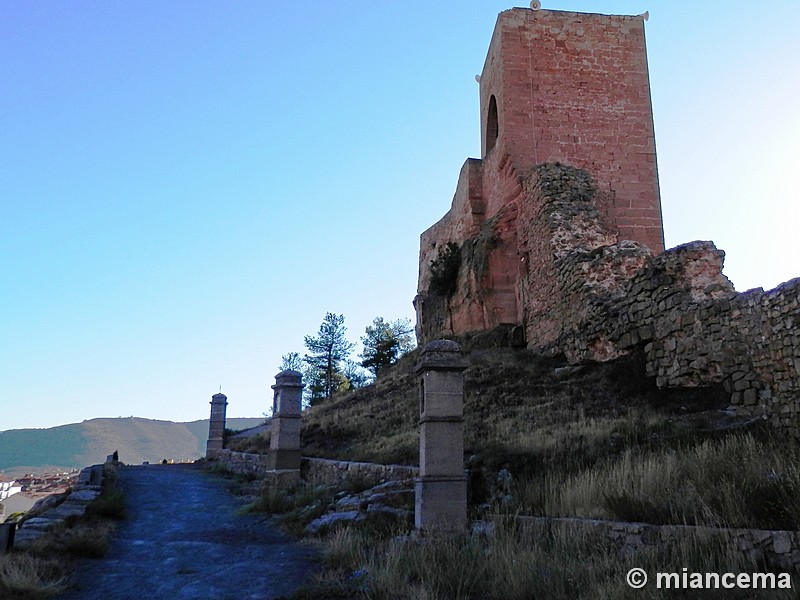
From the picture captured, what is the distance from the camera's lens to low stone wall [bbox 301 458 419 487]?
9.16 meters

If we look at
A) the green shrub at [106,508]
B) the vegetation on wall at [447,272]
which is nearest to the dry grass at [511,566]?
the green shrub at [106,508]

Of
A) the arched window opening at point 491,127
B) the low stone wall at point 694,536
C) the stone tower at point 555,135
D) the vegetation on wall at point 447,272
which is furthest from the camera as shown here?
the vegetation on wall at point 447,272

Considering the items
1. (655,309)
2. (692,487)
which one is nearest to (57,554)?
(692,487)

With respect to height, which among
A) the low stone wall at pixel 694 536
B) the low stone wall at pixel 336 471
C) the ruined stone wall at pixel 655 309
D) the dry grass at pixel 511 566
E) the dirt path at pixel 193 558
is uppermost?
the ruined stone wall at pixel 655 309

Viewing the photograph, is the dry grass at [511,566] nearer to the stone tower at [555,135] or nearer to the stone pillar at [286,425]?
the stone pillar at [286,425]

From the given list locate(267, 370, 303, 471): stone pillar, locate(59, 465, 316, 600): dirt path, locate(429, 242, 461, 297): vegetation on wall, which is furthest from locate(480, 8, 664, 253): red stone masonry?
locate(59, 465, 316, 600): dirt path

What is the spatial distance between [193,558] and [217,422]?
540 inches

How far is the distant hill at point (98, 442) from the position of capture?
109625 millimetres

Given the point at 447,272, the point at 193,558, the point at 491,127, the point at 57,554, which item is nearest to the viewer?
the point at 57,554

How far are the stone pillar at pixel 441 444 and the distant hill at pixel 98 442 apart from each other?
10433 cm

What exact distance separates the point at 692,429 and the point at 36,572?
7.53 meters

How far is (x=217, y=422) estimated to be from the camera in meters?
20.0

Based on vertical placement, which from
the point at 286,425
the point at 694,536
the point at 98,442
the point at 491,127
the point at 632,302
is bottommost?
the point at 694,536

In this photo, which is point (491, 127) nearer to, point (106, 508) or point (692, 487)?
point (106, 508)
